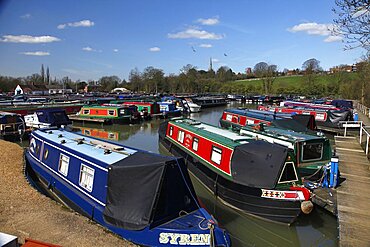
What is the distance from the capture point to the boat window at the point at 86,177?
7270mm

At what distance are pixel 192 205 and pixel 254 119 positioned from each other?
549 inches

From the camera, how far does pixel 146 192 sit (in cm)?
587

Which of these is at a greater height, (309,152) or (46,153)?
(309,152)

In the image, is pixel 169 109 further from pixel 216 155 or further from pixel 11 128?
pixel 216 155

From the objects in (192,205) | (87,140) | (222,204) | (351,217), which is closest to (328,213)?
(351,217)

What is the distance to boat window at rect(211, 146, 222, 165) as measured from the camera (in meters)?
9.90

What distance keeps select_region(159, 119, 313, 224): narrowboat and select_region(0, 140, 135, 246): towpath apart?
3.81 metres

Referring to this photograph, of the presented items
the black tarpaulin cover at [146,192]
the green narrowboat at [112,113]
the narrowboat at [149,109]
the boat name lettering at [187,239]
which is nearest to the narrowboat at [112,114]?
the green narrowboat at [112,113]

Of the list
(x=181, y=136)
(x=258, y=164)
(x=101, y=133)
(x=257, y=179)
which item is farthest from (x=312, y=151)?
(x=101, y=133)

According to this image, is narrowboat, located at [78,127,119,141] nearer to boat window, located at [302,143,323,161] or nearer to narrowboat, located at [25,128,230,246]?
narrowboat, located at [25,128,230,246]

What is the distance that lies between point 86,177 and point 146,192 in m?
2.39

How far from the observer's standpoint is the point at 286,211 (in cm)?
785

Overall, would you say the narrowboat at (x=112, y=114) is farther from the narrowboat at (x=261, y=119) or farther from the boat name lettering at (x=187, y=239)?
the boat name lettering at (x=187, y=239)

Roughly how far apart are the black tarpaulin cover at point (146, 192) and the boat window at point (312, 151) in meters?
4.86
